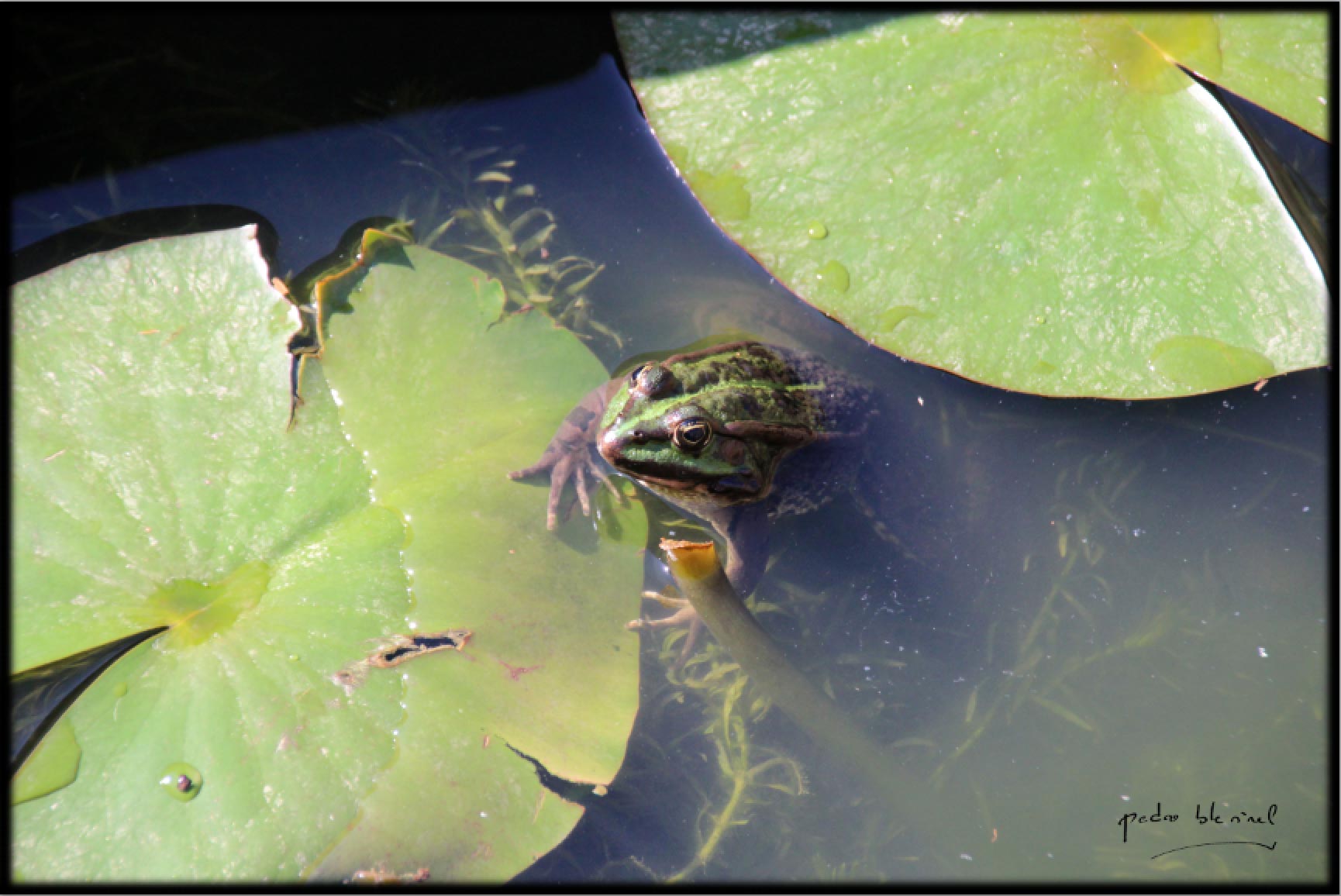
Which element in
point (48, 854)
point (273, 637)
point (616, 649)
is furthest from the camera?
point (616, 649)

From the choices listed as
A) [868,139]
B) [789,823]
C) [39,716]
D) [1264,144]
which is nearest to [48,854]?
[39,716]

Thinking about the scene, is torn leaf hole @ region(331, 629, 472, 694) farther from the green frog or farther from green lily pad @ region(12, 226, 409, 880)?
the green frog

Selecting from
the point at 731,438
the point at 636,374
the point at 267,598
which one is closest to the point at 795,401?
the point at 731,438

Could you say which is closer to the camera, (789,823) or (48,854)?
(48,854)

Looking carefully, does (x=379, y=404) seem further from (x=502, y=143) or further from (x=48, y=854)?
(x=48, y=854)

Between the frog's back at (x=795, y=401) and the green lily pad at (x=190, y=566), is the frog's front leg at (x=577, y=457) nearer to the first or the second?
the frog's back at (x=795, y=401)

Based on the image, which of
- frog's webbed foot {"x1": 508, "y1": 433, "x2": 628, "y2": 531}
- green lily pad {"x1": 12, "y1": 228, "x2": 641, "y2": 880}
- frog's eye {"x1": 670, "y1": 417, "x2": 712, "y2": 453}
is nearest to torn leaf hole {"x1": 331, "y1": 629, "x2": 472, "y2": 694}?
green lily pad {"x1": 12, "y1": 228, "x2": 641, "y2": 880}
